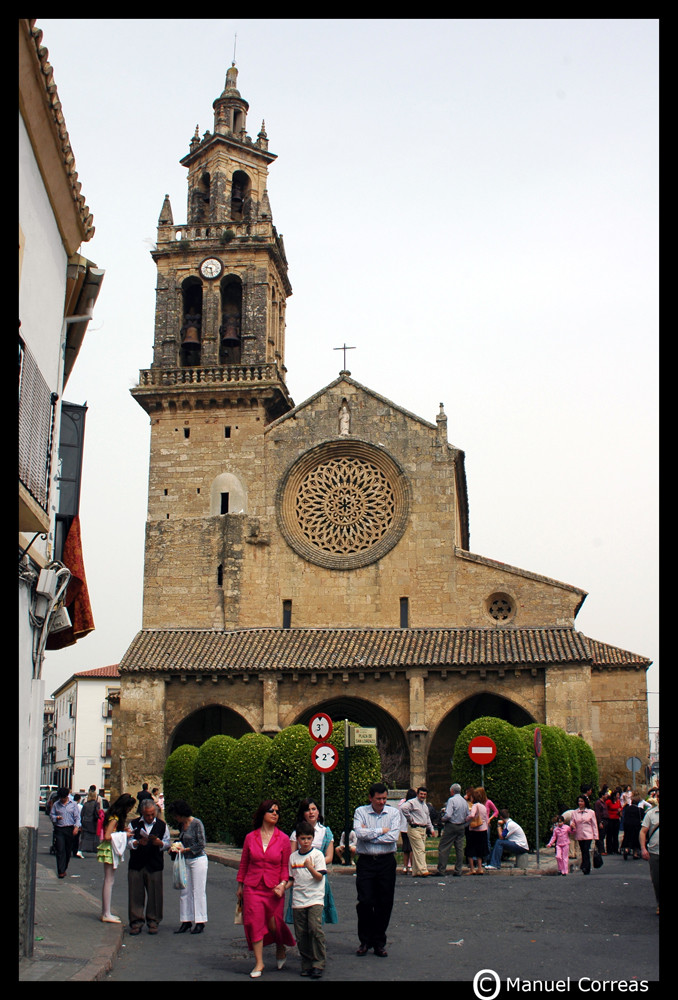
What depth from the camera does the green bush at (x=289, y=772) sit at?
2102cm

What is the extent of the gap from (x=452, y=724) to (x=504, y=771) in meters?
11.6

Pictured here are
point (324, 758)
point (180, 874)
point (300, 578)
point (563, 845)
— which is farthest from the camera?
point (300, 578)

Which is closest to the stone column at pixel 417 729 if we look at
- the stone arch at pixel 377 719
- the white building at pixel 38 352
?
the stone arch at pixel 377 719

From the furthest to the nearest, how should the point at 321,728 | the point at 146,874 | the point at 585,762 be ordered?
the point at 585,762 → the point at 321,728 → the point at 146,874

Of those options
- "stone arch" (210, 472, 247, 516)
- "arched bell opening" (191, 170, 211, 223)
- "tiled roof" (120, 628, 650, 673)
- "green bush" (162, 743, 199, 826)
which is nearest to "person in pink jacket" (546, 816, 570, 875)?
"green bush" (162, 743, 199, 826)

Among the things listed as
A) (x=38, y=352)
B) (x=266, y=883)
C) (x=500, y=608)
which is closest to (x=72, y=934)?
(x=266, y=883)

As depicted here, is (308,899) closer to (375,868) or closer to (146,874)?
(375,868)

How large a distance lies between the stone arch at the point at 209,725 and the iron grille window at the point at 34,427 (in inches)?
864

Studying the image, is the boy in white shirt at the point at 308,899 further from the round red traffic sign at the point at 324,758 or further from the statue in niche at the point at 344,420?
the statue in niche at the point at 344,420

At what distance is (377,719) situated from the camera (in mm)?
31500

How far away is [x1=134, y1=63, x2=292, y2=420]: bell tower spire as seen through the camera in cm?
3488
